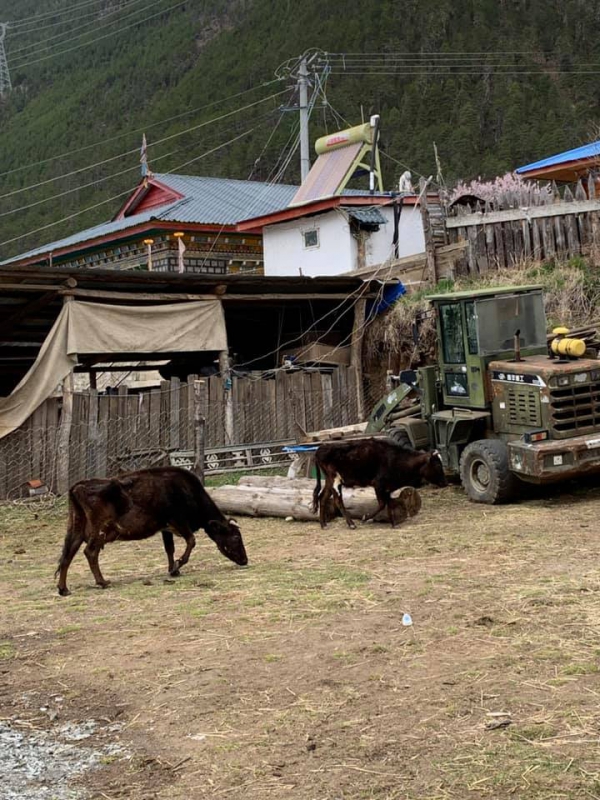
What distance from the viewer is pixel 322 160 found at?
27.5 meters

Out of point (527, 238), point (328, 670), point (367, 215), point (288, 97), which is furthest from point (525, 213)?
point (288, 97)

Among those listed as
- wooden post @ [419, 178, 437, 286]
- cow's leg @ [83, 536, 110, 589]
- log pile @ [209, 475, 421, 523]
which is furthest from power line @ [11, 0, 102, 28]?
cow's leg @ [83, 536, 110, 589]

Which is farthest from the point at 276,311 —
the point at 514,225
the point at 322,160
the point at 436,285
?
the point at 322,160

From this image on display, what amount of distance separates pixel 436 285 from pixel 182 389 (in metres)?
5.15

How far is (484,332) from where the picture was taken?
40.6 feet

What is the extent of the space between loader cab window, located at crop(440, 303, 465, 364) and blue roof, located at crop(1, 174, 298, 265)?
15.7 metres

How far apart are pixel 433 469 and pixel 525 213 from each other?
7.44 m

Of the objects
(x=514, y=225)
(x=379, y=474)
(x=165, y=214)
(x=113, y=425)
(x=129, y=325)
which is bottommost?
(x=379, y=474)

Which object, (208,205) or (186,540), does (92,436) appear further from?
(208,205)

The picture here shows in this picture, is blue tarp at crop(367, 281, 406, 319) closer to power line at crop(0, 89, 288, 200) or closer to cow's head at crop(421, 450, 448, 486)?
cow's head at crop(421, 450, 448, 486)

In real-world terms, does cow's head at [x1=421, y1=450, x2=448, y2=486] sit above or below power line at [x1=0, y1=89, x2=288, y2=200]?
below

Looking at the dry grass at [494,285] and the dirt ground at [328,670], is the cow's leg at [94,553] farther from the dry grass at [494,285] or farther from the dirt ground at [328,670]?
the dry grass at [494,285]

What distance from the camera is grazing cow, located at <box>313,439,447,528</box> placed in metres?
11.3

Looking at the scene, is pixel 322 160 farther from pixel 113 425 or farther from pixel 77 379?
pixel 113 425
